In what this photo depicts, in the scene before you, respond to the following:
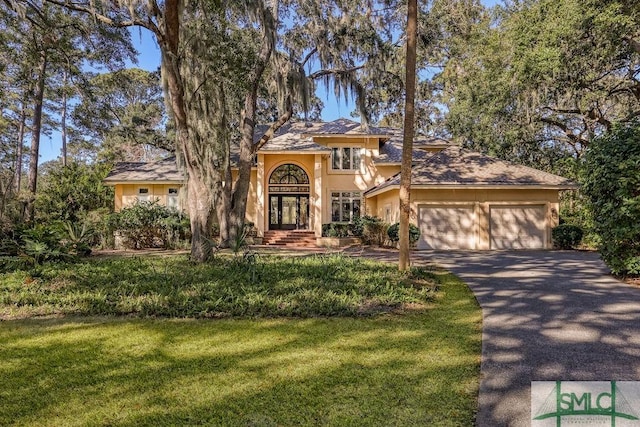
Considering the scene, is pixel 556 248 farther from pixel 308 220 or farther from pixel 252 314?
pixel 252 314

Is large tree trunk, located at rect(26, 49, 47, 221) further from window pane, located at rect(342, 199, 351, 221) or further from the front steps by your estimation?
window pane, located at rect(342, 199, 351, 221)

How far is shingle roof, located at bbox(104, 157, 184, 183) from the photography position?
65.9 feet

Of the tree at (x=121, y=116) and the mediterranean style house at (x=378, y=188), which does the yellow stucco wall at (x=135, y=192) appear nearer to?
the mediterranean style house at (x=378, y=188)

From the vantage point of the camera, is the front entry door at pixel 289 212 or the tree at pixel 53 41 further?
the front entry door at pixel 289 212

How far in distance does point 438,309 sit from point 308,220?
596 inches

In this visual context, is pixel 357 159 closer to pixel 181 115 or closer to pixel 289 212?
pixel 289 212

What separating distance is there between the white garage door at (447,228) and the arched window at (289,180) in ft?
22.3

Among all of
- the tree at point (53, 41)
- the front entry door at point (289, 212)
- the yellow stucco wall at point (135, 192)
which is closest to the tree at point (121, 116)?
the tree at point (53, 41)

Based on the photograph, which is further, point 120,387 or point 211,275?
point 211,275

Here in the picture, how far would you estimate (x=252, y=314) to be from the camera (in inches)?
235

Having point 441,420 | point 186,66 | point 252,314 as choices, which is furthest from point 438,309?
point 186,66

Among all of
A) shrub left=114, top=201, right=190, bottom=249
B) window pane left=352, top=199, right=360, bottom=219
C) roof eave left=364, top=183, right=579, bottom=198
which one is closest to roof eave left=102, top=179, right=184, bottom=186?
shrub left=114, top=201, right=190, bottom=249

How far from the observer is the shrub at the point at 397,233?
15719mm

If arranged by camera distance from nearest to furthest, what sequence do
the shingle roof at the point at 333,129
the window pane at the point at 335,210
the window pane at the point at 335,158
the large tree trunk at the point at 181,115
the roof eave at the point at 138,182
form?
the large tree trunk at the point at 181,115
the roof eave at the point at 138,182
the shingle roof at the point at 333,129
the window pane at the point at 335,210
the window pane at the point at 335,158
